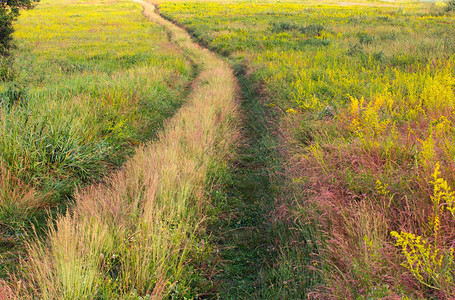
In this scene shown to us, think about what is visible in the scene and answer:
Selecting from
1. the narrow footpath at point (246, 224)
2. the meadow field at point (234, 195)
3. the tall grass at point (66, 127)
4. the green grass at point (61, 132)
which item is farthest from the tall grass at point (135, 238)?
the tall grass at point (66, 127)

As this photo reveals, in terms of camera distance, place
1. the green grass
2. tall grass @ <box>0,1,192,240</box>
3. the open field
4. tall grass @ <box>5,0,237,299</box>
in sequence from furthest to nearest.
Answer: tall grass @ <box>0,1,192,240</box>, the green grass, tall grass @ <box>5,0,237,299</box>, the open field

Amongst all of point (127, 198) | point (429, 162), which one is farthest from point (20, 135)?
point (429, 162)

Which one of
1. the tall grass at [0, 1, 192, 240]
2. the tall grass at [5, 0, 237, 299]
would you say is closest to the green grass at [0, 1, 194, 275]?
the tall grass at [0, 1, 192, 240]

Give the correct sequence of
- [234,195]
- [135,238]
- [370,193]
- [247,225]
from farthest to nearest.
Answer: [234,195] < [247,225] < [370,193] < [135,238]

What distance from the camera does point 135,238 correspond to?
9.48ft

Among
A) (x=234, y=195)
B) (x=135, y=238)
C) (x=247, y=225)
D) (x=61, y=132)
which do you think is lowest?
(x=247, y=225)

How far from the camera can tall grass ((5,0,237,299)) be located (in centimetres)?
231

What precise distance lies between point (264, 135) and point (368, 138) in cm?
283

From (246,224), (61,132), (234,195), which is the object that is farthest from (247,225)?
(61,132)

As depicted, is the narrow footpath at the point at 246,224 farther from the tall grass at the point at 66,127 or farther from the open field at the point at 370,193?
the tall grass at the point at 66,127

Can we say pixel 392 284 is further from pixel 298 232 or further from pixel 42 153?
pixel 42 153

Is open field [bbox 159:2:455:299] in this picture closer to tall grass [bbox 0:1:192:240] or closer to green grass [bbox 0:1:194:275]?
green grass [bbox 0:1:194:275]

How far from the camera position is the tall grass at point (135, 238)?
231cm

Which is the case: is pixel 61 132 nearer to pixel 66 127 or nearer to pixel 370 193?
pixel 66 127
